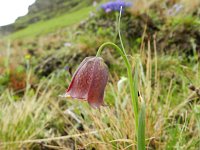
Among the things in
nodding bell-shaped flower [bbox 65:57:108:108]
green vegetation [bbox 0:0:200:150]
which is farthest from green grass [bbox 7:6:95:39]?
nodding bell-shaped flower [bbox 65:57:108:108]

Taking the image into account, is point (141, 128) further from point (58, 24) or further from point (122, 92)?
point (58, 24)

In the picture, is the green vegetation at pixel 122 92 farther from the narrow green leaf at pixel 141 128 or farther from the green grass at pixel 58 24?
the green grass at pixel 58 24

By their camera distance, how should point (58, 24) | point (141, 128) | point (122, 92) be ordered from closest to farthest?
point (141, 128) → point (122, 92) → point (58, 24)

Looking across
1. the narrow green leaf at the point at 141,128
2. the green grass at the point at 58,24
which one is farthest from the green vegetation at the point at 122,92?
the green grass at the point at 58,24

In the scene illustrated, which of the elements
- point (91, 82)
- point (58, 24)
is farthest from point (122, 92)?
point (58, 24)

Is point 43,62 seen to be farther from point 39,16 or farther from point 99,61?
point 39,16

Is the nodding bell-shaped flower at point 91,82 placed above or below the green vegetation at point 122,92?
above

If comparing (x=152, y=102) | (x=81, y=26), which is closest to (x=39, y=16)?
(x=81, y=26)

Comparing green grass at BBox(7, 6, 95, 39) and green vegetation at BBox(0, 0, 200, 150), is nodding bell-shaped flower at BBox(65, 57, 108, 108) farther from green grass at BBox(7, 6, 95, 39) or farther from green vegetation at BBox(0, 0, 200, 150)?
green grass at BBox(7, 6, 95, 39)

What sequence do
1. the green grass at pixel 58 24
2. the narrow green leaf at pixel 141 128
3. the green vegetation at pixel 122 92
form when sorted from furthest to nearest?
the green grass at pixel 58 24
the green vegetation at pixel 122 92
the narrow green leaf at pixel 141 128
